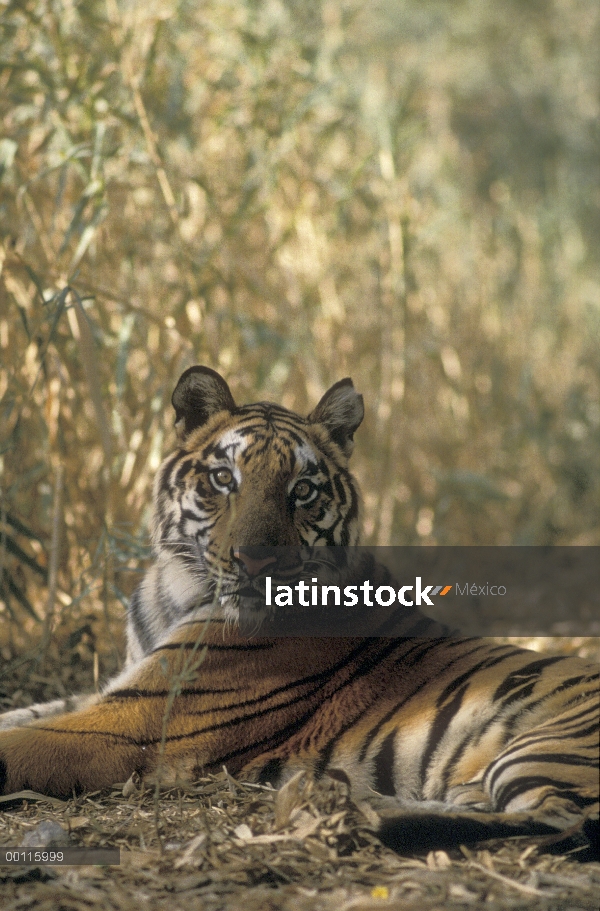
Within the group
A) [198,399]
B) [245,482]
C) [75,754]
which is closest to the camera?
[75,754]

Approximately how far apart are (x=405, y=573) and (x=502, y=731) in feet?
8.23

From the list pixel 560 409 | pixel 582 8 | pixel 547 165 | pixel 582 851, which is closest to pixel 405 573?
pixel 560 409

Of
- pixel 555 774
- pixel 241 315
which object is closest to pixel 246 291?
pixel 241 315

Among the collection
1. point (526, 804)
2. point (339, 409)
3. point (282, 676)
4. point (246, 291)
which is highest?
point (246, 291)

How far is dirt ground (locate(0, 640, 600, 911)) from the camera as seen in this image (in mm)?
1763

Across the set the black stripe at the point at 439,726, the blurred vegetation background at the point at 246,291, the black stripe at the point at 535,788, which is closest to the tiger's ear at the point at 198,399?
the blurred vegetation background at the point at 246,291

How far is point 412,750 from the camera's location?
2.33 meters

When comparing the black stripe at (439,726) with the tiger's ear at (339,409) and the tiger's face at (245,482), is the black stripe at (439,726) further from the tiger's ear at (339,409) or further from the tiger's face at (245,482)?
the tiger's ear at (339,409)

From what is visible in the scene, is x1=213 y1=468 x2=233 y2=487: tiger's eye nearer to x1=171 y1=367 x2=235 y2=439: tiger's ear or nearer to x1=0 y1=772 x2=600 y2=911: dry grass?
x1=171 y1=367 x2=235 y2=439: tiger's ear

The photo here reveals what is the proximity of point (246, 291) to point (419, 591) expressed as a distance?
1.91m

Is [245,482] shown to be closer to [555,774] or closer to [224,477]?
[224,477]

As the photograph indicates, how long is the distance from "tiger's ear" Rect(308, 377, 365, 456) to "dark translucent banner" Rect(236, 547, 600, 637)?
13.8 inches

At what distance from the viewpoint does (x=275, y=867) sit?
188 cm

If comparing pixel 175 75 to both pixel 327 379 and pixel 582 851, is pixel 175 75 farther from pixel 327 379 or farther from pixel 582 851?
pixel 582 851
